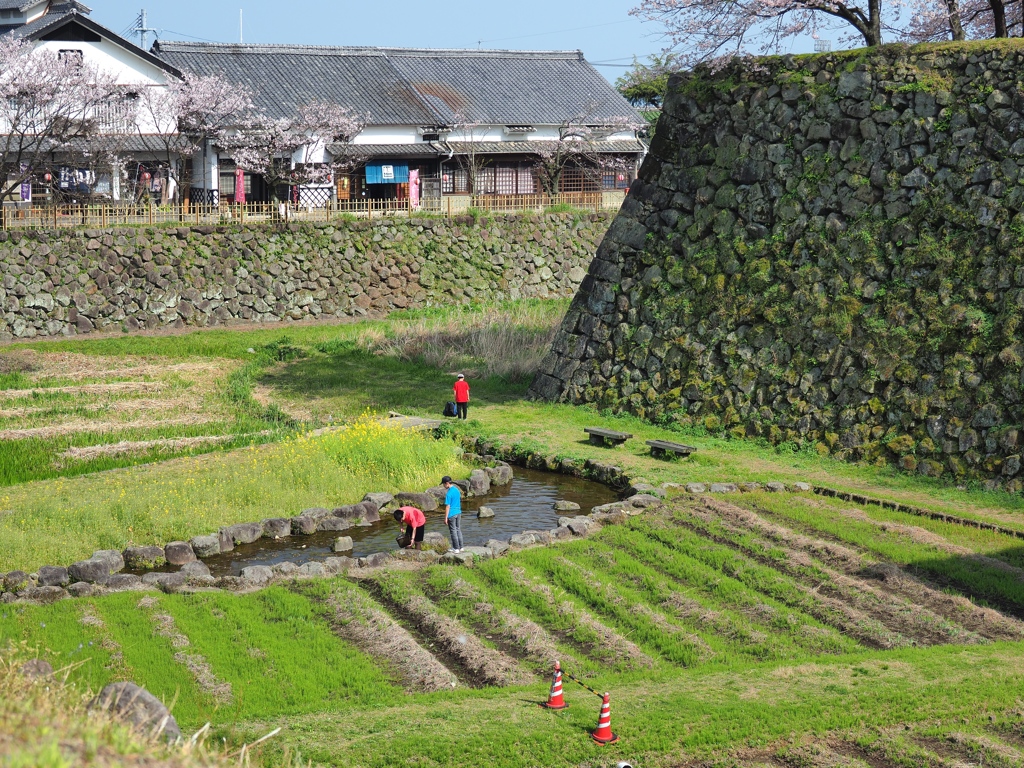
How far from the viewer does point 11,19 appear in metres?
53.5

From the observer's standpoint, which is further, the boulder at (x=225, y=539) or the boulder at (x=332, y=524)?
the boulder at (x=332, y=524)

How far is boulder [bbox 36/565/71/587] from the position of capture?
54.5 feet

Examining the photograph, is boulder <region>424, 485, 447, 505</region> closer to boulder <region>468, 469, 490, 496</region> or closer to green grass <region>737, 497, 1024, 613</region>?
boulder <region>468, 469, 490, 496</region>

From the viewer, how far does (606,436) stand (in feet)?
82.6

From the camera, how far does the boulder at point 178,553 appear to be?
18.4 m

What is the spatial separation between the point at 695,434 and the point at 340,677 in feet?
45.8

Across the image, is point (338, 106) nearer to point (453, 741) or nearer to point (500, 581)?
point (500, 581)

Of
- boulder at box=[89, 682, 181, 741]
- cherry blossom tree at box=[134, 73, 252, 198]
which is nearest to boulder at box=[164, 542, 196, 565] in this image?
boulder at box=[89, 682, 181, 741]

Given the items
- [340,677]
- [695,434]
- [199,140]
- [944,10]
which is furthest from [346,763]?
[199,140]

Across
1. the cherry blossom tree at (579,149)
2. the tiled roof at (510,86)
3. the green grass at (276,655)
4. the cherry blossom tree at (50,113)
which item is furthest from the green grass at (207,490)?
the tiled roof at (510,86)

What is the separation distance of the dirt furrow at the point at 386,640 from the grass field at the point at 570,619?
41 mm

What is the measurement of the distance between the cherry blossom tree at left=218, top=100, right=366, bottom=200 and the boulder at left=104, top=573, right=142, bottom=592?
31821 millimetres

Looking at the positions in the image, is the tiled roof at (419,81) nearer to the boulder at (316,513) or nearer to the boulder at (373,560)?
the boulder at (316,513)

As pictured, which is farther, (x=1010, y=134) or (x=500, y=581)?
(x=1010, y=134)
